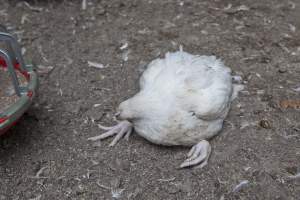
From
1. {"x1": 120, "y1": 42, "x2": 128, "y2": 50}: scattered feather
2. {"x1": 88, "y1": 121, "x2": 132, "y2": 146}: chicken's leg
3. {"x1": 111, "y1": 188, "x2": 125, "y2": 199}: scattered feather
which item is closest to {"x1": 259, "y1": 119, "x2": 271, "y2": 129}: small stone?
{"x1": 88, "y1": 121, "x2": 132, "y2": 146}: chicken's leg

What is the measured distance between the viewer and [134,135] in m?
2.43

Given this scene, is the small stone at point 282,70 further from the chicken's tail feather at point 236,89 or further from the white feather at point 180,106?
the white feather at point 180,106

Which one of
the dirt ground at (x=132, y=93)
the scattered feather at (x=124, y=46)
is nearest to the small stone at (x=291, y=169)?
the dirt ground at (x=132, y=93)

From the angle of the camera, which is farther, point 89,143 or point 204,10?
point 204,10

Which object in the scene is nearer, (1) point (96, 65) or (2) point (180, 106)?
(2) point (180, 106)

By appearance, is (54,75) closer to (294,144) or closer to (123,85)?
(123,85)

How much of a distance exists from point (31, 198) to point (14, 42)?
0.79 m

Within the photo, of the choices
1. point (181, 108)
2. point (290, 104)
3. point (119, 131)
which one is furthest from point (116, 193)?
point (290, 104)

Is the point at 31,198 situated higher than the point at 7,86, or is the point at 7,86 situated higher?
the point at 7,86

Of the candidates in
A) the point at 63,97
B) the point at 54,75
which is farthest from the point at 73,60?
the point at 63,97

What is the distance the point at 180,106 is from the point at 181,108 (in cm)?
1

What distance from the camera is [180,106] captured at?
7.18 ft

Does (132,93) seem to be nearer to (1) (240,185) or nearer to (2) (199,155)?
(2) (199,155)

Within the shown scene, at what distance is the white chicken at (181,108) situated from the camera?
218 centimetres
